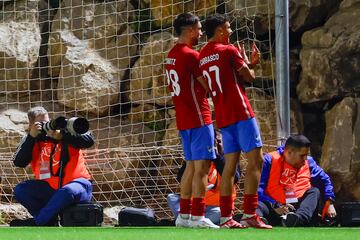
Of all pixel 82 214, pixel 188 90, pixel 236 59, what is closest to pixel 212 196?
pixel 82 214

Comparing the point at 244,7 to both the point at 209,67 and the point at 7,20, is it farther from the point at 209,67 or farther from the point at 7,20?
the point at 209,67

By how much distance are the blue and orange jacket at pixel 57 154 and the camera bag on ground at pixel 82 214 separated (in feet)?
0.95

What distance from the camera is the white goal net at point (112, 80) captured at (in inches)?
388

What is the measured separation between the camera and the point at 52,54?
10.6m

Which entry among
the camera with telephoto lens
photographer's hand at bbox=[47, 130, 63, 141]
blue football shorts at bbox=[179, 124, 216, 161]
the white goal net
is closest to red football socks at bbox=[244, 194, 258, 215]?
blue football shorts at bbox=[179, 124, 216, 161]

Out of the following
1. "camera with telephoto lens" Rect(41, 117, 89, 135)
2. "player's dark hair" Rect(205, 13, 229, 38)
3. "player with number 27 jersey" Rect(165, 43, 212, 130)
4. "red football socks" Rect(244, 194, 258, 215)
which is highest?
"player's dark hair" Rect(205, 13, 229, 38)

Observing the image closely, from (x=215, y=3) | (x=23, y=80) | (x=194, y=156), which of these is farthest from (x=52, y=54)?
(x=194, y=156)

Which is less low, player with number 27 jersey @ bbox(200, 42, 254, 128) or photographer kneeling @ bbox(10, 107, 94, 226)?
player with number 27 jersey @ bbox(200, 42, 254, 128)

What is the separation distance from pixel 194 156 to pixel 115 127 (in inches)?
149

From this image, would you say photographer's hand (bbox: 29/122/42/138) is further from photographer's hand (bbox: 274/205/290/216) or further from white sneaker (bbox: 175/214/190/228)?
photographer's hand (bbox: 274/205/290/216)

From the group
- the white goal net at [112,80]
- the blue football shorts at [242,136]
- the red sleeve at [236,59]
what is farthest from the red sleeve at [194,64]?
the white goal net at [112,80]

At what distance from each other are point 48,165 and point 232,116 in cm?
204

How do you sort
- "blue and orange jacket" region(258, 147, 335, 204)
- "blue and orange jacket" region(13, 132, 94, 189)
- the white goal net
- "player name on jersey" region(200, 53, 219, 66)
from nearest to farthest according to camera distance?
"player name on jersey" region(200, 53, 219, 66)
"blue and orange jacket" region(258, 147, 335, 204)
"blue and orange jacket" region(13, 132, 94, 189)
the white goal net

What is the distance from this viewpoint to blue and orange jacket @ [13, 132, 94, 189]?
7743mm
